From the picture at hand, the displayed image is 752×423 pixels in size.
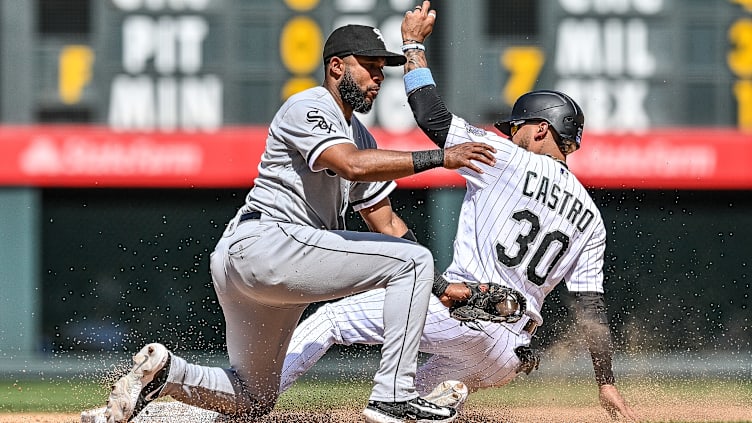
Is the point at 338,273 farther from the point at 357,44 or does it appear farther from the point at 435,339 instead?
the point at 357,44

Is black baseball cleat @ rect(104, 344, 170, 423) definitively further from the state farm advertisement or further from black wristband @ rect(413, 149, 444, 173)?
the state farm advertisement

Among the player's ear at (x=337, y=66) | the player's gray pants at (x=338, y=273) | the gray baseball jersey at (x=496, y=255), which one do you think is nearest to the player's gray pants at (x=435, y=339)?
the gray baseball jersey at (x=496, y=255)

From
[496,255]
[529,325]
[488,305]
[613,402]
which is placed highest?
[496,255]

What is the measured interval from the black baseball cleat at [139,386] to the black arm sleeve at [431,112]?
1.13m

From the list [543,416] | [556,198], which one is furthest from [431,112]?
[543,416]

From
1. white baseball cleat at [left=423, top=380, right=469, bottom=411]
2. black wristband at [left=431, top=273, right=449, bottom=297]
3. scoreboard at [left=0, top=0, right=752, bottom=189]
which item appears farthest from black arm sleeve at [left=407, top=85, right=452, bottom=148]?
scoreboard at [left=0, top=0, right=752, bottom=189]

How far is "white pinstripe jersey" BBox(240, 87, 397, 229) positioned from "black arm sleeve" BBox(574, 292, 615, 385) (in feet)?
3.11

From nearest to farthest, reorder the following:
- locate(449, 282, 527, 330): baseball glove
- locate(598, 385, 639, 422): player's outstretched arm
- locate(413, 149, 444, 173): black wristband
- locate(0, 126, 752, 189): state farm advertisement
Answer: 1. locate(413, 149, 444, 173): black wristband
2. locate(449, 282, 527, 330): baseball glove
3. locate(598, 385, 639, 422): player's outstretched arm
4. locate(0, 126, 752, 189): state farm advertisement

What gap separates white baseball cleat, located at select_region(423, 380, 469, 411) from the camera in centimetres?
373

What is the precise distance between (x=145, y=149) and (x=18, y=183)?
0.94 meters

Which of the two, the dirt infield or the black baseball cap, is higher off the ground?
the black baseball cap

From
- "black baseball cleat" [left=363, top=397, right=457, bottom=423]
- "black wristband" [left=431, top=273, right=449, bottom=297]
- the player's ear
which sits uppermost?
the player's ear

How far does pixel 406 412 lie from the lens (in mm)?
3422

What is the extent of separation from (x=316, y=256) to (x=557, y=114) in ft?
3.70
